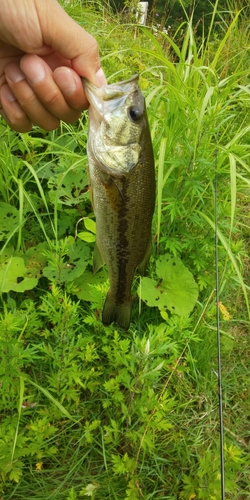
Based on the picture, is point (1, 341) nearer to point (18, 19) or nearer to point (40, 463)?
point (40, 463)

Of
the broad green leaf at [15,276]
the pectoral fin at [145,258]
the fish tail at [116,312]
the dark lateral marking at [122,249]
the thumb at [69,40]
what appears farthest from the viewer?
the broad green leaf at [15,276]

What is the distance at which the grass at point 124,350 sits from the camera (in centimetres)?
166

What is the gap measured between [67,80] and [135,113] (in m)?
0.25

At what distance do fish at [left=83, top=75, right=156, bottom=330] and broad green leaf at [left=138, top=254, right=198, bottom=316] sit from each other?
0.65 metres

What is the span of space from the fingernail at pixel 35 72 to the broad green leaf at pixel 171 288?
1083mm

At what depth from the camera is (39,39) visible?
1.40 m

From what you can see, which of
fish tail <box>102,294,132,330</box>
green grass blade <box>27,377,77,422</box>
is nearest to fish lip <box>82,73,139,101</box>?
fish tail <box>102,294,132,330</box>

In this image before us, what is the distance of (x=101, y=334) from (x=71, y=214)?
0.76 meters

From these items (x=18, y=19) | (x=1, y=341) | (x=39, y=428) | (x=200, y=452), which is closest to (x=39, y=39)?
(x=18, y=19)

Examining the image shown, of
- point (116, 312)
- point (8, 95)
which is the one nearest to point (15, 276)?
point (116, 312)

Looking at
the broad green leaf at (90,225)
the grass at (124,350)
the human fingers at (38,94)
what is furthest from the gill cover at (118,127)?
the broad green leaf at (90,225)

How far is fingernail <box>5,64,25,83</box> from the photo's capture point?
5.08ft

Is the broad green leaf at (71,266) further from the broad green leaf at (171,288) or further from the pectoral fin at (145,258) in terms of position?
the pectoral fin at (145,258)

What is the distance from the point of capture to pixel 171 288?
2.20 meters
